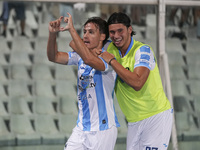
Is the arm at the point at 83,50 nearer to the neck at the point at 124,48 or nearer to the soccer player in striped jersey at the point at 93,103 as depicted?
the soccer player in striped jersey at the point at 93,103

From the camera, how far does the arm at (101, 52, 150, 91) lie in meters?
2.45

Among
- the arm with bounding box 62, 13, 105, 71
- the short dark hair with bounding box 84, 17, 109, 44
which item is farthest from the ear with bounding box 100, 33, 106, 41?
the arm with bounding box 62, 13, 105, 71

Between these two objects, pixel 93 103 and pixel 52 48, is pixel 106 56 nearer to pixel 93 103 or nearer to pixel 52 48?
pixel 93 103

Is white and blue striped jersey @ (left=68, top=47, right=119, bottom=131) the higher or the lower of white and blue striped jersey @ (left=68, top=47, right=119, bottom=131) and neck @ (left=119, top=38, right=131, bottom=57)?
the lower

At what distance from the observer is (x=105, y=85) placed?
265 cm

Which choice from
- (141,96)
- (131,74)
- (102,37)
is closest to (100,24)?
(102,37)

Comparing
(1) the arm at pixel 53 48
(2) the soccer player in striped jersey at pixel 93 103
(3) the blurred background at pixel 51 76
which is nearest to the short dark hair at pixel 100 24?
(2) the soccer player in striped jersey at pixel 93 103

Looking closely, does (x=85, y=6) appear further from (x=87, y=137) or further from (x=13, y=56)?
(x=87, y=137)

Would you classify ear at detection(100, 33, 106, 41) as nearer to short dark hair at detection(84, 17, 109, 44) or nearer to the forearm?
short dark hair at detection(84, 17, 109, 44)

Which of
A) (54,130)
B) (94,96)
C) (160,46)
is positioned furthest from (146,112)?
(54,130)

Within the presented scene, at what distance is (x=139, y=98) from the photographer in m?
2.74

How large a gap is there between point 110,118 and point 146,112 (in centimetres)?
29

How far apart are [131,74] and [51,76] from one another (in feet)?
8.62

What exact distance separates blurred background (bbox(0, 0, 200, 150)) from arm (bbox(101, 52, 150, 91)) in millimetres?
2111
